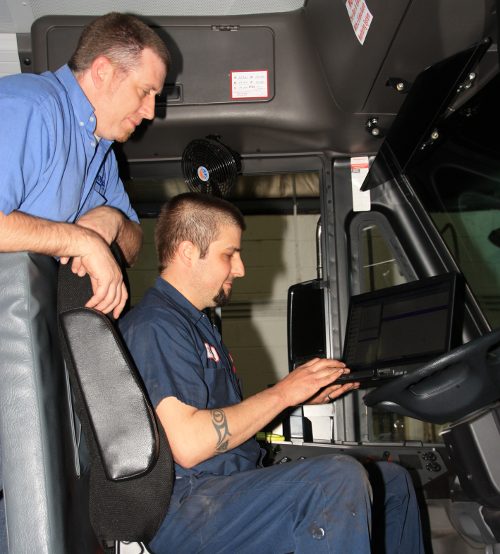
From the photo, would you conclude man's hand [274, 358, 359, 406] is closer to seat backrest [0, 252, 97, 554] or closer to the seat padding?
the seat padding

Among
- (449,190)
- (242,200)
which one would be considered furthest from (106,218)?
(242,200)

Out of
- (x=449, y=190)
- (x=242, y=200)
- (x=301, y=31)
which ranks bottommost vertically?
(x=449, y=190)

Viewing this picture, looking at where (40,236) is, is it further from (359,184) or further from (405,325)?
(359,184)

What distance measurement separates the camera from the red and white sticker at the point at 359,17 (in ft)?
8.78

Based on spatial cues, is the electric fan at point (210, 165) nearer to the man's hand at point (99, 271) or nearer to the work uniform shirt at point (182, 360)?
the work uniform shirt at point (182, 360)

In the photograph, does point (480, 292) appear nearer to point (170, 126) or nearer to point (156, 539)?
point (170, 126)

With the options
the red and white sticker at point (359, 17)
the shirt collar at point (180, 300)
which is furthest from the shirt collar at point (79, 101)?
the red and white sticker at point (359, 17)

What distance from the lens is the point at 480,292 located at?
343 centimetres

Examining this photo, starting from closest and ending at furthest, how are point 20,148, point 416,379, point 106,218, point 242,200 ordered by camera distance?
point 20,148 < point 416,379 < point 106,218 < point 242,200

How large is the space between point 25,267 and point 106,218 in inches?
22.8

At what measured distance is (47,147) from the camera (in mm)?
2148

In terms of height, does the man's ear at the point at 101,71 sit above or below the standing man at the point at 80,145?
above

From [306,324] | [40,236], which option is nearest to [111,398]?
[40,236]

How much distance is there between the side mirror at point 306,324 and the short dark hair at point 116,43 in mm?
1354
